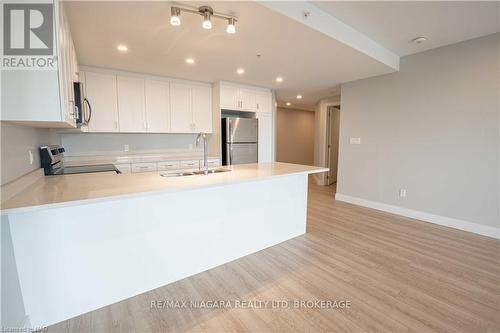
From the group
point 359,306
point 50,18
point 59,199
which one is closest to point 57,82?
point 50,18

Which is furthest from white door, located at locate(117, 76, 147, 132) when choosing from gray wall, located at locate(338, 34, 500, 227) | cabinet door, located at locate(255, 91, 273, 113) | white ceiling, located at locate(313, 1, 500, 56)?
gray wall, located at locate(338, 34, 500, 227)

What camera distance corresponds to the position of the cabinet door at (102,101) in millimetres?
3396

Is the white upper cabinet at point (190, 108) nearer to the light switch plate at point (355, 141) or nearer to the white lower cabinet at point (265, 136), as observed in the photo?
the white lower cabinet at point (265, 136)

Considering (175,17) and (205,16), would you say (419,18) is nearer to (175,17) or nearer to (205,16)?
(205,16)

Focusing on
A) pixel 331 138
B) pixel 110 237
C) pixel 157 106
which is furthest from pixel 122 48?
pixel 331 138

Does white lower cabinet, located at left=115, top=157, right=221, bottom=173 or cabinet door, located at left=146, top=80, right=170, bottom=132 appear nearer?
white lower cabinet, located at left=115, top=157, right=221, bottom=173

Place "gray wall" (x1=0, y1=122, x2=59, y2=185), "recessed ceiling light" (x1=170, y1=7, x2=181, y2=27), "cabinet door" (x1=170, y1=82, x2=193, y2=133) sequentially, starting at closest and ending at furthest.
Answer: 1. "gray wall" (x1=0, y1=122, x2=59, y2=185)
2. "recessed ceiling light" (x1=170, y1=7, x2=181, y2=27)
3. "cabinet door" (x1=170, y1=82, x2=193, y2=133)

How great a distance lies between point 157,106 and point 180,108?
1.32 feet

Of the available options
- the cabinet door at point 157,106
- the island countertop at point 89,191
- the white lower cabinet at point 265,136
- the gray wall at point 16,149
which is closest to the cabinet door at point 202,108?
the cabinet door at point 157,106

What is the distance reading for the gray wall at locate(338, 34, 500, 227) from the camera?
293 centimetres

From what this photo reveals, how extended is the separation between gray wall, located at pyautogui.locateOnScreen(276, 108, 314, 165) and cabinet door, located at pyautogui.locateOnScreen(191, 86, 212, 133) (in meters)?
3.51

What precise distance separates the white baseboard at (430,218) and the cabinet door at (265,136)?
1.79m

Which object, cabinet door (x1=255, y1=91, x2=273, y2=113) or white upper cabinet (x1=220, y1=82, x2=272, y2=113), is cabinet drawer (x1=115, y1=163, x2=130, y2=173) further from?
cabinet door (x1=255, y1=91, x2=273, y2=113)

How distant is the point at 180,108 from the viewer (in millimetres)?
4168
